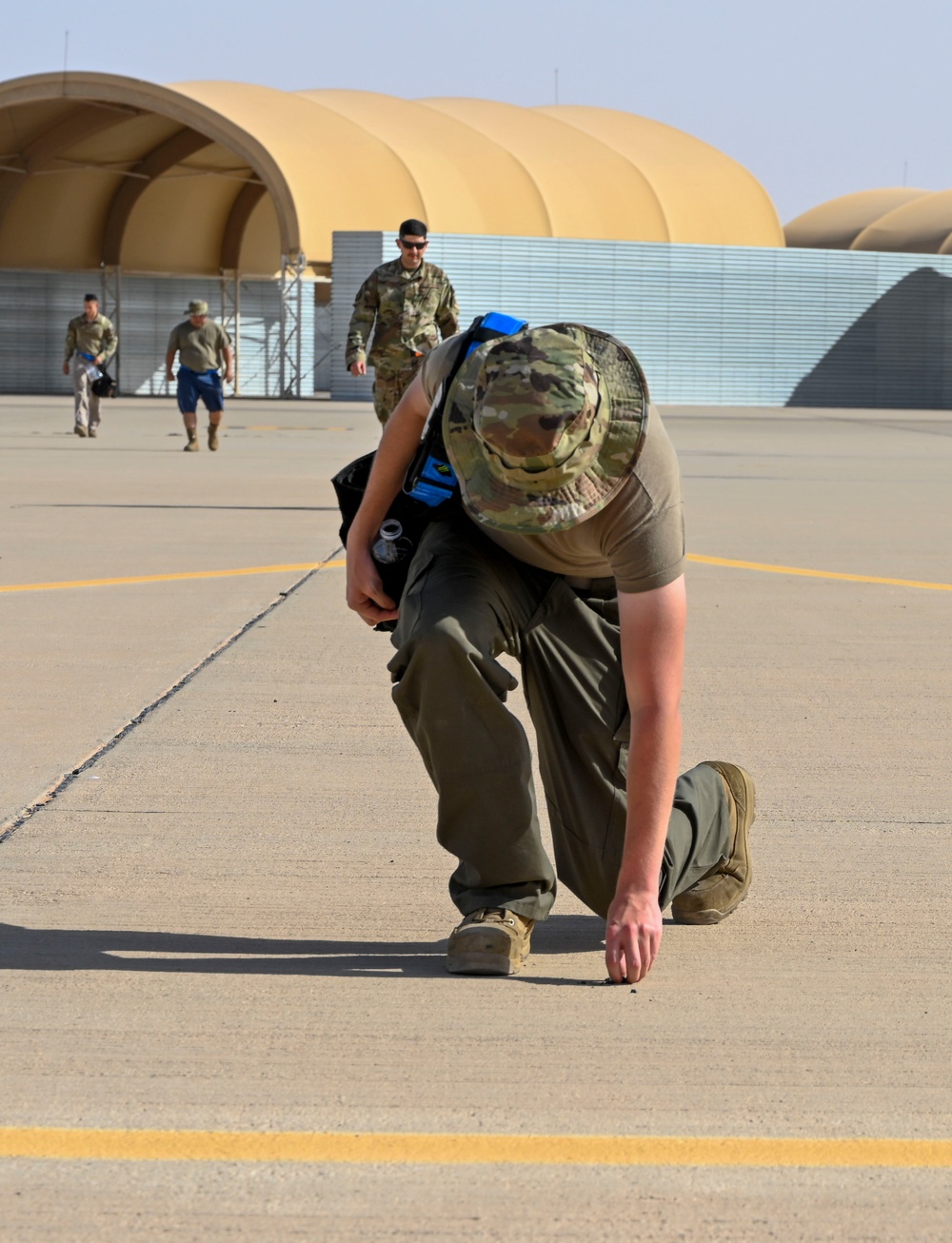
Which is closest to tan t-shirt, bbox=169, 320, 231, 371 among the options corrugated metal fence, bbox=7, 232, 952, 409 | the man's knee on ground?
the man's knee on ground

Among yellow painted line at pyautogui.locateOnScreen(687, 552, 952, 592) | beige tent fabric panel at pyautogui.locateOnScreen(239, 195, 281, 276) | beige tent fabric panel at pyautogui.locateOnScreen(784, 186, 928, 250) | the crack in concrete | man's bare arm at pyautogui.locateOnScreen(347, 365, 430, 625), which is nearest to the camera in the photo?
man's bare arm at pyautogui.locateOnScreen(347, 365, 430, 625)

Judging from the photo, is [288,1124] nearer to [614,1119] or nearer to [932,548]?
[614,1119]

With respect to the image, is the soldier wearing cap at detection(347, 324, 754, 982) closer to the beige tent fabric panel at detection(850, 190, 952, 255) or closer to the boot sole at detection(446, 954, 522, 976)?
the boot sole at detection(446, 954, 522, 976)

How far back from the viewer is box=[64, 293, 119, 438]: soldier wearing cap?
22.7 m

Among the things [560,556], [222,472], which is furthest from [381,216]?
[560,556]

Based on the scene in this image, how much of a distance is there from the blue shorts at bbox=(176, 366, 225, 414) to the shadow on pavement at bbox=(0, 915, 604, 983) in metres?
17.4

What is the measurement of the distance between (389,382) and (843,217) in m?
73.7

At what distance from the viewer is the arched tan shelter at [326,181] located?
1658 inches

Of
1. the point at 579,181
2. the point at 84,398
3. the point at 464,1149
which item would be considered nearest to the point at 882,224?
the point at 579,181

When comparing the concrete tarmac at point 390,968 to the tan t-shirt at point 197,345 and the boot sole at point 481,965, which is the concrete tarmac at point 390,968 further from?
the tan t-shirt at point 197,345

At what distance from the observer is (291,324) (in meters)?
45.4

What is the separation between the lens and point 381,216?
4197cm

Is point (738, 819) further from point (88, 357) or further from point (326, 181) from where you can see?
point (326, 181)

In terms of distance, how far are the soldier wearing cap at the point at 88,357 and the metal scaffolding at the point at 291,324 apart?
15657mm
